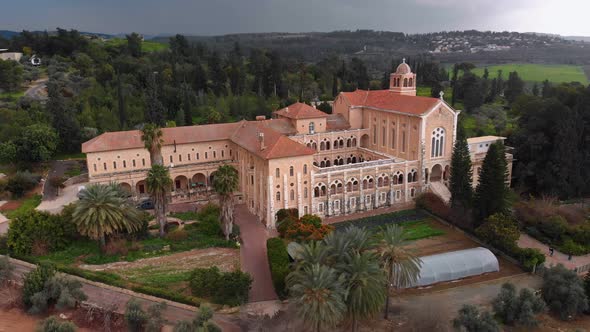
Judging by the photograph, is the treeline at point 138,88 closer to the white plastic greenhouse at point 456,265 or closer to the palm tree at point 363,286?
the white plastic greenhouse at point 456,265

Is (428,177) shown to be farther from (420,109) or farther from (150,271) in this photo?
(150,271)

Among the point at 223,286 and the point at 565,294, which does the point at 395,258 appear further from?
the point at 565,294

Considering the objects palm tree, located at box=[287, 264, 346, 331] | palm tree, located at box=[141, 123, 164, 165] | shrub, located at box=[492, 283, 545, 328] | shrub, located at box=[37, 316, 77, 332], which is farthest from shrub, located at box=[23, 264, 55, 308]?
shrub, located at box=[492, 283, 545, 328]

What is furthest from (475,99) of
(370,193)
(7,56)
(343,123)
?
→ (7,56)

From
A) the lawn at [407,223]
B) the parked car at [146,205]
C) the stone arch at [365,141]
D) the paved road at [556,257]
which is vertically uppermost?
the stone arch at [365,141]

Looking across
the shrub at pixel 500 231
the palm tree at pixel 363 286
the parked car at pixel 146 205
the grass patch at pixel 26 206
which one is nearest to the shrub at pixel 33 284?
the grass patch at pixel 26 206
